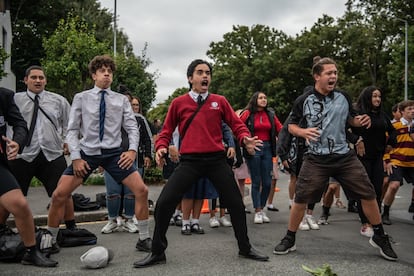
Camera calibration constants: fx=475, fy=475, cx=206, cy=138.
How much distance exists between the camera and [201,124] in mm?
4801

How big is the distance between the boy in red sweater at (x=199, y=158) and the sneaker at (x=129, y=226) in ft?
5.68

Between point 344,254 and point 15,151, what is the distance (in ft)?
11.4

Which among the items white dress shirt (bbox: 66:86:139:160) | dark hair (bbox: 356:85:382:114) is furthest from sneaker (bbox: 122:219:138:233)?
dark hair (bbox: 356:85:382:114)

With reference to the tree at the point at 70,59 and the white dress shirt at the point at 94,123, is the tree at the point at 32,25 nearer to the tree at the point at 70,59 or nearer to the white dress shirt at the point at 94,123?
the tree at the point at 70,59

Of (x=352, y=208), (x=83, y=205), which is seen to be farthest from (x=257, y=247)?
(x=83, y=205)

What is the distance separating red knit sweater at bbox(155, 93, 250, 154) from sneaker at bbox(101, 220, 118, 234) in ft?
6.76

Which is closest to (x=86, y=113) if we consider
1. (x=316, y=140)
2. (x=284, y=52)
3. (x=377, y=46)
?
(x=316, y=140)

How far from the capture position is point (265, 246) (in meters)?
5.51

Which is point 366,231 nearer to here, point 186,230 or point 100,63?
point 186,230

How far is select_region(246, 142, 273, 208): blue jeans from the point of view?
283 inches

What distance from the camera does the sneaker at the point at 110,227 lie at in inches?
249

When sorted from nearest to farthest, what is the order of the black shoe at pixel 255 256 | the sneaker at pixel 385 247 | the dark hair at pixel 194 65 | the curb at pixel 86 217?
1. the black shoe at pixel 255 256
2. the sneaker at pixel 385 247
3. the dark hair at pixel 194 65
4. the curb at pixel 86 217

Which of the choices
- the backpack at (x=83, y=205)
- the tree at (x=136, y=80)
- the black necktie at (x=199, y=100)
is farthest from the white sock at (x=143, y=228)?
the tree at (x=136, y=80)

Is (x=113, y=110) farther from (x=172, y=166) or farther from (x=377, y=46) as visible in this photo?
(x=377, y=46)
